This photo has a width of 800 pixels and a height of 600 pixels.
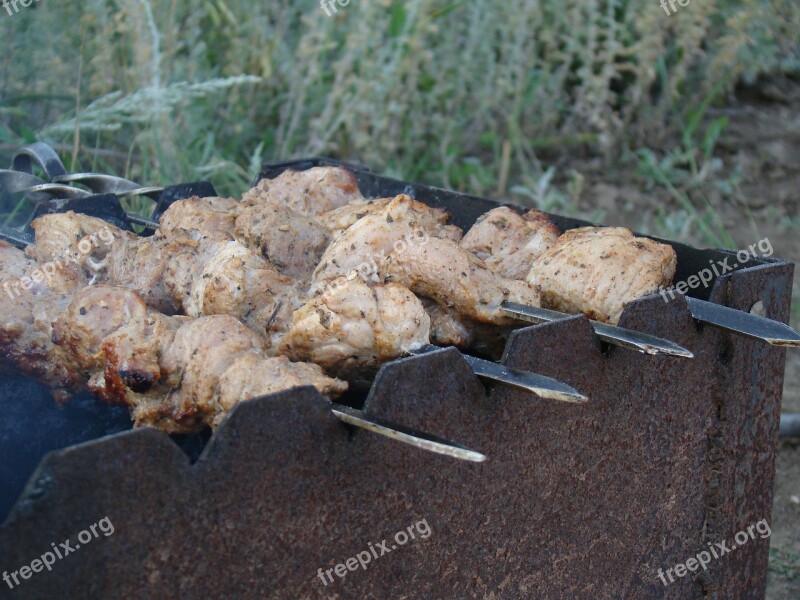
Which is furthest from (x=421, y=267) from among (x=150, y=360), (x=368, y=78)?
(x=368, y=78)

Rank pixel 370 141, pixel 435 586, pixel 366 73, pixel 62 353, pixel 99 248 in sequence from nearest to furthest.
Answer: pixel 435 586 → pixel 62 353 → pixel 99 248 → pixel 366 73 → pixel 370 141

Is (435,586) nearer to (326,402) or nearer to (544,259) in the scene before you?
(326,402)

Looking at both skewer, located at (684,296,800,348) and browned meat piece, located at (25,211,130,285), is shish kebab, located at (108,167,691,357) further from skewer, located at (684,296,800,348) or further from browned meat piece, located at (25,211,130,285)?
browned meat piece, located at (25,211,130,285)

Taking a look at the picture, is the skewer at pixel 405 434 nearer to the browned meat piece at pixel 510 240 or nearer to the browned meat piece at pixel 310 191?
the browned meat piece at pixel 510 240

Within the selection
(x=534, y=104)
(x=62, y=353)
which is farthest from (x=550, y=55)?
(x=62, y=353)

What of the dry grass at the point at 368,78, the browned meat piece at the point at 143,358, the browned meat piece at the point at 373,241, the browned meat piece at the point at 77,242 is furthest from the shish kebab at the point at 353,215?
the dry grass at the point at 368,78

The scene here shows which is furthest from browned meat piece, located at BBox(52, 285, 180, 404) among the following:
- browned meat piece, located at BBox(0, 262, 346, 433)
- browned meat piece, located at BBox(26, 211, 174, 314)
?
browned meat piece, located at BBox(26, 211, 174, 314)
